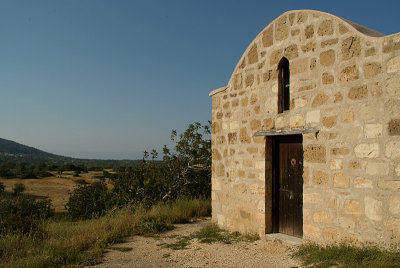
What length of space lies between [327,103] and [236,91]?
2282 millimetres

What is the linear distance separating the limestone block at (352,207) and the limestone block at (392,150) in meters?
0.83

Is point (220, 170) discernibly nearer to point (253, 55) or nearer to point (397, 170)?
point (253, 55)

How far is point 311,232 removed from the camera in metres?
4.99

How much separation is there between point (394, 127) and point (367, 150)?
46 cm

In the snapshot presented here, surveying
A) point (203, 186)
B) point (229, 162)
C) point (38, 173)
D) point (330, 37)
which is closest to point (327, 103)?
point (330, 37)

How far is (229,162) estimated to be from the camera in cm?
684

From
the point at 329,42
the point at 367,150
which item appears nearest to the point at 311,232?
the point at 367,150

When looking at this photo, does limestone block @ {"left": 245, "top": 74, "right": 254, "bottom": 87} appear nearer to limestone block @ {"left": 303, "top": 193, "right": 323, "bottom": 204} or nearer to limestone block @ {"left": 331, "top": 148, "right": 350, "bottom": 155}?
limestone block @ {"left": 331, "top": 148, "right": 350, "bottom": 155}

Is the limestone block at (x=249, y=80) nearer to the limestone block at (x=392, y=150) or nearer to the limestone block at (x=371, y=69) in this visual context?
the limestone block at (x=371, y=69)

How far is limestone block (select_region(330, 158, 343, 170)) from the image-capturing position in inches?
181

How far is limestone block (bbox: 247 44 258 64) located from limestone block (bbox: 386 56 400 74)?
2.62m

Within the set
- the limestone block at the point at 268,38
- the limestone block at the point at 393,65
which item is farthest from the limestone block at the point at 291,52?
the limestone block at the point at 393,65

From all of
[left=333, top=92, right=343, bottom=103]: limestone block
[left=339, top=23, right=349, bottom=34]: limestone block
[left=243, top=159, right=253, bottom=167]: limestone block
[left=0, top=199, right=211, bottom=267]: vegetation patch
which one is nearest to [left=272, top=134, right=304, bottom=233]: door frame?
[left=243, top=159, right=253, bottom=167]: limestone block

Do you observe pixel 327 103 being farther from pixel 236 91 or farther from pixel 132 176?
pixel 132 176
